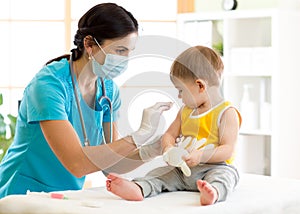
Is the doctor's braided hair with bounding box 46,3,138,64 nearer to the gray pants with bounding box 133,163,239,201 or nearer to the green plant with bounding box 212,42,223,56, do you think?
the gray pants with bounding box 133,163,239,201

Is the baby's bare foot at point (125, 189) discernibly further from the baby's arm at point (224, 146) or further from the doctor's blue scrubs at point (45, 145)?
the doctor's blue scrubs at point (45, 145)

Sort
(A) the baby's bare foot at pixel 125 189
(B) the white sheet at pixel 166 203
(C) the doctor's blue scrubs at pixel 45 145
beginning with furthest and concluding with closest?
1. (C) the doctor's blue scrubs at pixel 45 145
2. (A) the baby's bare foot at pixel 125 189
3. (B) the white sheet at pixel 166 203

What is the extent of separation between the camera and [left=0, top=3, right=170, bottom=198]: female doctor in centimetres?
182

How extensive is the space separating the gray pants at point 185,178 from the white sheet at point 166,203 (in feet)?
0.11

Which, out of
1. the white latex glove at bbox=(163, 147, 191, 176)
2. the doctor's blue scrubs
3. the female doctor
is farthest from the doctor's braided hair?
the white latex glove at bbox=(163, 147, 191, 176)

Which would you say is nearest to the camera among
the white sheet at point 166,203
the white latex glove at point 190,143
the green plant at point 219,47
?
the white sheet at point 166,203

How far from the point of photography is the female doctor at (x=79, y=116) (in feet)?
5.97

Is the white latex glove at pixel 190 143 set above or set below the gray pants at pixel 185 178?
above

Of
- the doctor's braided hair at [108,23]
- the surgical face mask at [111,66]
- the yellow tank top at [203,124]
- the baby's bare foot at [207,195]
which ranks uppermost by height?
the doctor's braided hair at [108,23]

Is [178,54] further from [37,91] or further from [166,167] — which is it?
[37,91]

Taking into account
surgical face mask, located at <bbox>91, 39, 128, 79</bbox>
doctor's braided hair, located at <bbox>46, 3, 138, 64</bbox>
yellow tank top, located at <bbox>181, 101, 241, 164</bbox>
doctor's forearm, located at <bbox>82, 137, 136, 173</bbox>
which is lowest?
doctor's forearm, located at <bbox>82, 137, 136, 173</bbox>

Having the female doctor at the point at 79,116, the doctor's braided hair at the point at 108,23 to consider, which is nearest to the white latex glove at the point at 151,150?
the female doctor at the point at 79,116

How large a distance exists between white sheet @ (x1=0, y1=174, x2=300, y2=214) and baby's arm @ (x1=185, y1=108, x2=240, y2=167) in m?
0.10

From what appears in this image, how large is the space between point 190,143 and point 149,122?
5.1 inches
